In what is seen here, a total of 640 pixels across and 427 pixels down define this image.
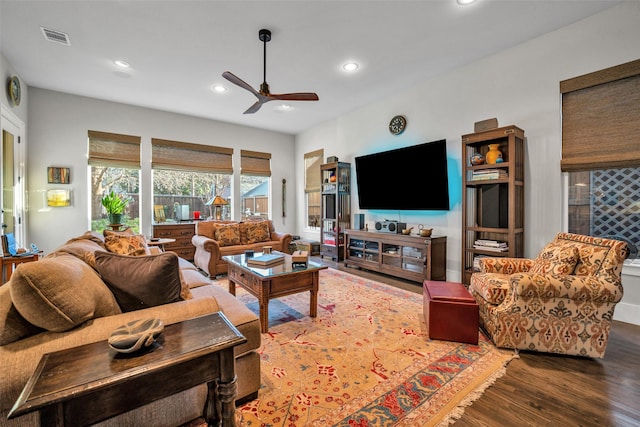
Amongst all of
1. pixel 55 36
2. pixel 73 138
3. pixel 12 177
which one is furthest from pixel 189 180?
pixel 55 36

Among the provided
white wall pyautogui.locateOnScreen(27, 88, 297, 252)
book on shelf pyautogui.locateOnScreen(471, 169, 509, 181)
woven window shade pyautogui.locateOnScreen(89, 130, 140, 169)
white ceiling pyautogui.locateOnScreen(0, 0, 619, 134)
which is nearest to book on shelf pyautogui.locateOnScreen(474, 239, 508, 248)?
book on shelf pyautogui.locateOnScreen(471, 169, 509, 181)

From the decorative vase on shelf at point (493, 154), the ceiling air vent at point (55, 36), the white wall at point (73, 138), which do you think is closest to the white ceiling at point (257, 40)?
the ceiling air vent at point (55, 36)

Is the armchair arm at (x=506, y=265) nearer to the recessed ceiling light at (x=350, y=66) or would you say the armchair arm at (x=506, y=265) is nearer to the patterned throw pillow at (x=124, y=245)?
the recessed ceiling light at (x=350, y=66)

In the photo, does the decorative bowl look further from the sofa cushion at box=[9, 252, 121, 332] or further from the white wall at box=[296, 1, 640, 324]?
the white wall at box=[296, 1, 640, 324]

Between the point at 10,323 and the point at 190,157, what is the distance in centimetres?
516

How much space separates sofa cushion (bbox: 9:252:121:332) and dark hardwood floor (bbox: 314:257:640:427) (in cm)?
189

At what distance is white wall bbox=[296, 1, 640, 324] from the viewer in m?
2.70

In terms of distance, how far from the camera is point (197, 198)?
19.9ft

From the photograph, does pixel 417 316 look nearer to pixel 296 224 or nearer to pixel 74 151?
pixel 296 224

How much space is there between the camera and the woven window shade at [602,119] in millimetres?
2586

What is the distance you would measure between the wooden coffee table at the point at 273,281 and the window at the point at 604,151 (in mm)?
2838

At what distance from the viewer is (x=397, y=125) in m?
4.67

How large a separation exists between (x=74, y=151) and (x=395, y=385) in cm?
579

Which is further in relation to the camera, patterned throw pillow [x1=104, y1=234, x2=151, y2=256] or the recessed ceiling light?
the recessed ceiling light
